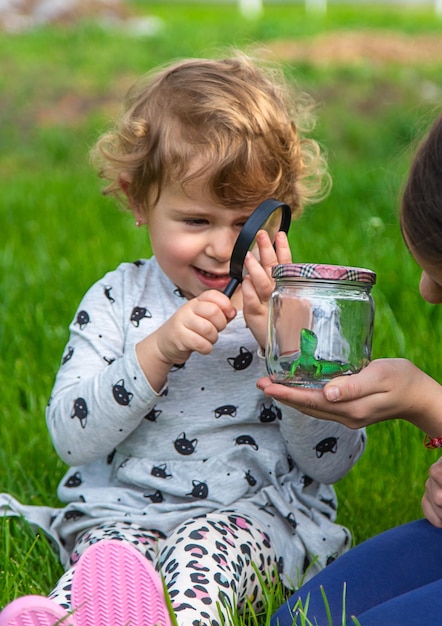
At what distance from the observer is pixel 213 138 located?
5.94 ft

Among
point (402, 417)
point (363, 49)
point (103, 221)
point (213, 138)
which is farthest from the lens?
point (363, 49)

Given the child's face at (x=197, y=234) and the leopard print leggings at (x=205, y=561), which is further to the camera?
the child's face at (x=197, y=234)

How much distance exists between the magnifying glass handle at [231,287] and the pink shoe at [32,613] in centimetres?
59

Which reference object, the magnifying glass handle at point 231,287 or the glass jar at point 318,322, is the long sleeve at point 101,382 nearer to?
the magnifying glass handle at point 231,287

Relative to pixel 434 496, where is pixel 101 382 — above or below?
above

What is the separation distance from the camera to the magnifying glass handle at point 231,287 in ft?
5.53

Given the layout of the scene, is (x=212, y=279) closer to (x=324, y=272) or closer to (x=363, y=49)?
(x=324, y=272)

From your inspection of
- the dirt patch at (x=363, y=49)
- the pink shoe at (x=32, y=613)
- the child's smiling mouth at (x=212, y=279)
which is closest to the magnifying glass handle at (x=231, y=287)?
the child's smiling mouth at (x=212, y=279)

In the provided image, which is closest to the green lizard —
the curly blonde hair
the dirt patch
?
the curly blonde hair

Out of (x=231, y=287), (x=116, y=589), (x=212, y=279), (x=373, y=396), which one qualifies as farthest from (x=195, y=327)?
(x=116, y=589)

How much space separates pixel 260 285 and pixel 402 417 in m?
0.31

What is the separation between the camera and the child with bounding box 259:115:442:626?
1376 millimetres

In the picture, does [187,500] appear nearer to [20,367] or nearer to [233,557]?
[233,557]

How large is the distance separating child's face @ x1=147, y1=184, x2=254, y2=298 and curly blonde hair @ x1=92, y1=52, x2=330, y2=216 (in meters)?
0.02
